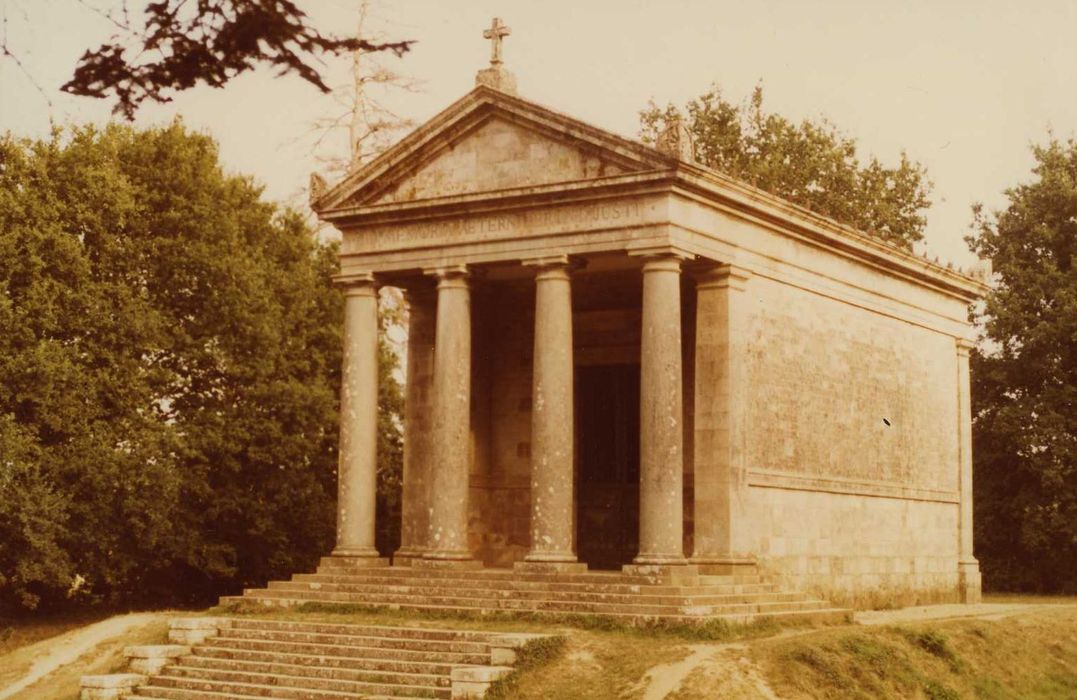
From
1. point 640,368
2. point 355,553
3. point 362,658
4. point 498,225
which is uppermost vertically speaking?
point 498,225

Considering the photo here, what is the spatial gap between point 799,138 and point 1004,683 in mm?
28848

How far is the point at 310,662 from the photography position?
22.8 m

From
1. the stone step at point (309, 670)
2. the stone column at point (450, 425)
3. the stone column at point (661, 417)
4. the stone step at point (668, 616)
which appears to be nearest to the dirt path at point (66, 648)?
the stone step at point (668, 616)

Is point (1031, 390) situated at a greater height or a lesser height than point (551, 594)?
greater

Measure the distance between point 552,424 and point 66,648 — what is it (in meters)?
9.07

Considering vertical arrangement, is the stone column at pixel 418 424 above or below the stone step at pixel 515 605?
above

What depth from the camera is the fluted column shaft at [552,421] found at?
25.4 meters

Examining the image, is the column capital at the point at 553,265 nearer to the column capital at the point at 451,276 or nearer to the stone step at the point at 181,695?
the column capital at the point at 451,276

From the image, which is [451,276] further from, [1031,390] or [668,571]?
[1031,390]

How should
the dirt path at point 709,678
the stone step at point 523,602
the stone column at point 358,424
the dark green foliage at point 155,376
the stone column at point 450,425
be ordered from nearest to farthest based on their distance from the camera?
the dirt path at point 709,678, the stone step at point 523,602, the stone column at point 450,425, the stone column at point 358,424, the dark green foliage at point 155,376

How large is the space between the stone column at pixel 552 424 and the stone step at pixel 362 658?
3657mm

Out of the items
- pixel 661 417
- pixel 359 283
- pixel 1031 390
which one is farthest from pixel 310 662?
pixel 1031 390

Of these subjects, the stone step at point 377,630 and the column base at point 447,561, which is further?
the column base at point 447,561

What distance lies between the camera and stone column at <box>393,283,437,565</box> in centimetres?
2936
